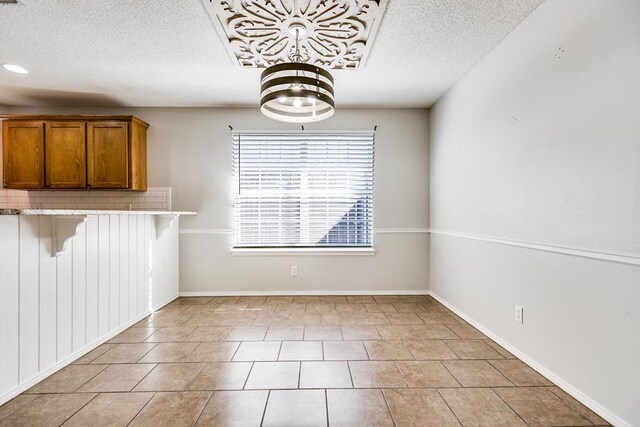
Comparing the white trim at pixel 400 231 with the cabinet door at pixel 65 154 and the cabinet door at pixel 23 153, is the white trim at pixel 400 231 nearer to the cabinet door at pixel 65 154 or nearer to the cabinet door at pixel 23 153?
the cabinet door at pixel 65 154

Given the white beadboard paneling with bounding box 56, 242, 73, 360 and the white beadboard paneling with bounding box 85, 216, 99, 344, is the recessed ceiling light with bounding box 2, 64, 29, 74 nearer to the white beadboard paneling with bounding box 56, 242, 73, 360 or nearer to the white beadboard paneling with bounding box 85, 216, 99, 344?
the white beadboard paneling with bounding box 85, 216, 99, 344

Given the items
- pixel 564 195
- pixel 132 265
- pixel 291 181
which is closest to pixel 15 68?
pixel 132 265

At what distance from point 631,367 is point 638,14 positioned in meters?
1.67

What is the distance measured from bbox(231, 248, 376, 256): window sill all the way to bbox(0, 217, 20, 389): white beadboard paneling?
2.42m

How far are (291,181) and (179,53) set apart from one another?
75.4 inches

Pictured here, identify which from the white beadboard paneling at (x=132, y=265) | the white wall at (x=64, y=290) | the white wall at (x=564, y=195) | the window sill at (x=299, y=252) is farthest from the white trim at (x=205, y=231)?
the white wall at (x=564, y=195)

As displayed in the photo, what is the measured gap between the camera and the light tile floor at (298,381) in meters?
1.71

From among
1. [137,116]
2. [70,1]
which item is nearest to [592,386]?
[70,1]

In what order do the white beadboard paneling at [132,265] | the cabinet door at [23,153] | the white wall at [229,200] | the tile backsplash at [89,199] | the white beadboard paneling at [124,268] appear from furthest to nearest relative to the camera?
the white wall at [229,200]
the tile backsplash at [89,199]
the cabinet door at [23,153]
the white beadboard paneling at [132,265]
the white beadboard paneling at [124,268]

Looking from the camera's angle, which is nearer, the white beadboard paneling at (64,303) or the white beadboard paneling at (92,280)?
the white beadboard paneling at (64,303)

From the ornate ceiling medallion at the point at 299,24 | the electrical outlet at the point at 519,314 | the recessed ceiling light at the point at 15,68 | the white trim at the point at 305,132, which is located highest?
the ornate ceiling medallion at the point at 299,24

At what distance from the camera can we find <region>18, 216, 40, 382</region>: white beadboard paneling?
1925mm

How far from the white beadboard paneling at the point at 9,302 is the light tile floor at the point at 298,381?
0.18 m

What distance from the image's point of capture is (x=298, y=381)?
6.77 ft
